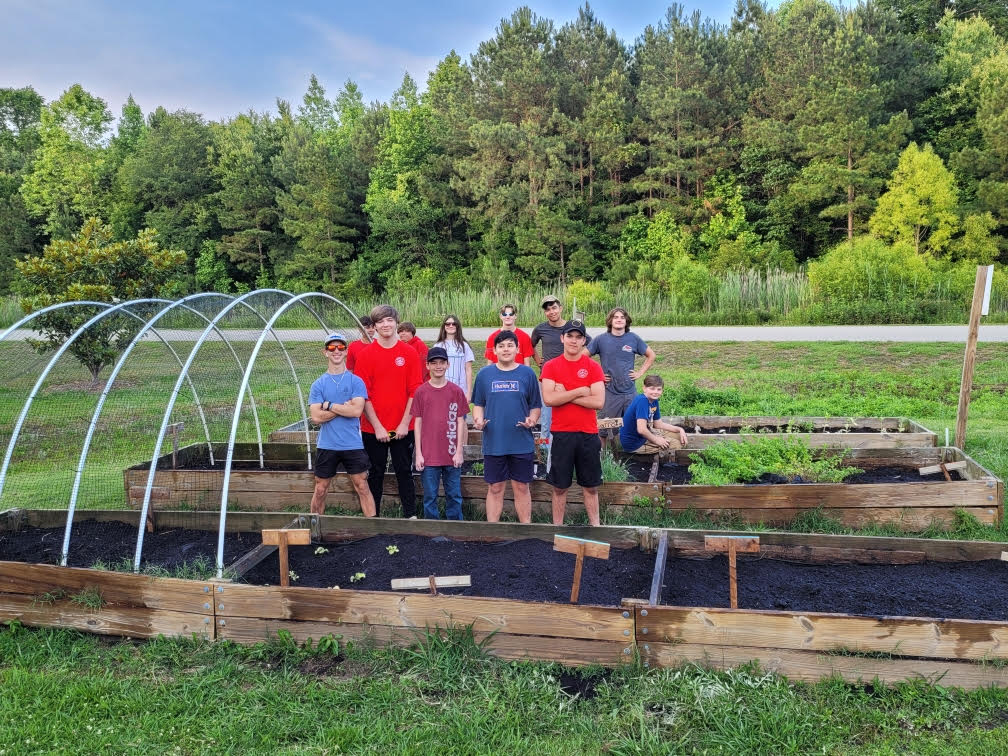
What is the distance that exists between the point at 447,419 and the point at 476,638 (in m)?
2.10

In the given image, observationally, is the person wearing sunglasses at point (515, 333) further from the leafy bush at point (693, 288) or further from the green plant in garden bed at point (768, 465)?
the leafy bush at point (693, 288)

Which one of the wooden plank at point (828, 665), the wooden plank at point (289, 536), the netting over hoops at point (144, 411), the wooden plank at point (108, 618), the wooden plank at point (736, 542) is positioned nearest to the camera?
the wooden plank at point (828, 665)

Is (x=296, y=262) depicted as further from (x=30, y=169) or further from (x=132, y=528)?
(x=132, y=528)

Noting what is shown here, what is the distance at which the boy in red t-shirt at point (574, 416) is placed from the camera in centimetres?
515

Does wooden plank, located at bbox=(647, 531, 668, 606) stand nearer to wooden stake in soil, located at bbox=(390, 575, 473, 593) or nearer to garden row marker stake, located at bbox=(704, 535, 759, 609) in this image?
garden row marker stake, located at bbox=(704, 535, 759, 609)

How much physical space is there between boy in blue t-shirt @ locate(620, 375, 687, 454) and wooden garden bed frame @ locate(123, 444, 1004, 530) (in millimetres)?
944

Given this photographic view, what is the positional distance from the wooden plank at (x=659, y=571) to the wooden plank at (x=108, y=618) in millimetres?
2381

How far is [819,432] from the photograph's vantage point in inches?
298

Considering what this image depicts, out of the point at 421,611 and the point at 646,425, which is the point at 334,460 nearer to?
the point at 421,611

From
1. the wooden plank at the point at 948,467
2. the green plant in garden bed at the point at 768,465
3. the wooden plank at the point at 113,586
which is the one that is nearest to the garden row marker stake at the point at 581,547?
the wooden plank at the point at 113,586

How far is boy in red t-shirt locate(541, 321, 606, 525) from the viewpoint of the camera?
5152 millimetres

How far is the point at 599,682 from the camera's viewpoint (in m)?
3.42

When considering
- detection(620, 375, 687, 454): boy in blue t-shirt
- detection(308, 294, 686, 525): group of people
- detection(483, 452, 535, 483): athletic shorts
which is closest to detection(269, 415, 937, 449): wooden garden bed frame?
detection(620, 375, 687, 454): boy in blue t-shirt

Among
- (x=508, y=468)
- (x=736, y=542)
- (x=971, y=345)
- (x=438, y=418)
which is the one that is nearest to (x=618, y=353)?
(x=508, y=468)
